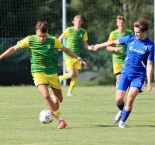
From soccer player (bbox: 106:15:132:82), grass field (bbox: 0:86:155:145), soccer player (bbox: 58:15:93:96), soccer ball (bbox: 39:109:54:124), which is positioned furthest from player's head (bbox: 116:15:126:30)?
soccer ball (bbox: 39:109:54:124)

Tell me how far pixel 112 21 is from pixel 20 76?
430 inches

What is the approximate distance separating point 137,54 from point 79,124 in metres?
1.65

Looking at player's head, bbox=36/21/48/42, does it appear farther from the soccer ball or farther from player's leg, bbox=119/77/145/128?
player's leg, bbox=119/77/145/128

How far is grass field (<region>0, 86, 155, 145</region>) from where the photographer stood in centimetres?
994

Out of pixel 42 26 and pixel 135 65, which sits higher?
pixel 42 26

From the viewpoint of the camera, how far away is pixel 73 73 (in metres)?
19.5

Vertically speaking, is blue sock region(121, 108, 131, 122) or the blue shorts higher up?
the blue shorts

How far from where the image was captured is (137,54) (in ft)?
38.3

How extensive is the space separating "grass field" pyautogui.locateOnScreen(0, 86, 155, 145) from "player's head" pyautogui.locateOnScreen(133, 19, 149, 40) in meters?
1.58

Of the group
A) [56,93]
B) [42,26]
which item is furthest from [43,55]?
[56,93]

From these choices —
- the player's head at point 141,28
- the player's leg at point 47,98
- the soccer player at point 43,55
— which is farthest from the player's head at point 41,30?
the player's head at point 141,28

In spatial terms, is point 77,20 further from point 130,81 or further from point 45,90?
point 45,90

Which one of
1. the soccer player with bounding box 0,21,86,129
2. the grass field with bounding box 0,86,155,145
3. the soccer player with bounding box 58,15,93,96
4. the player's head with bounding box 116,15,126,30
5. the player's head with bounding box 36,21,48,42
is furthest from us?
the soccer player with bounding box 58,15,93,96

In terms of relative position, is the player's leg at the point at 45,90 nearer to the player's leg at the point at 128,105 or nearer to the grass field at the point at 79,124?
the grass field at the point at 79,124
